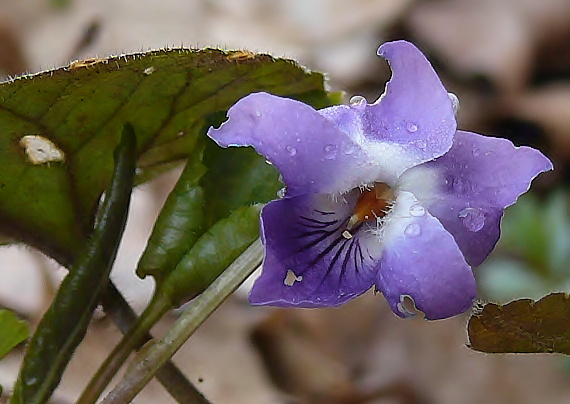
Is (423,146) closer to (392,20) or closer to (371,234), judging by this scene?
(371,234)

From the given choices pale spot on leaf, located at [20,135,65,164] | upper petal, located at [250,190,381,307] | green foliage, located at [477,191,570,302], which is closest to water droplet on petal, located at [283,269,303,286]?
upper petal, located at [250,190,381,307]

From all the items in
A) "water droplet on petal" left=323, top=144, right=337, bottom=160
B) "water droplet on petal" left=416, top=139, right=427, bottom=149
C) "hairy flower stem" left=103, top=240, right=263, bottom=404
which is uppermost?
"hairy flower stem" left=103, top=240, right=263, bottom=404

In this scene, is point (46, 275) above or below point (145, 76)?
above

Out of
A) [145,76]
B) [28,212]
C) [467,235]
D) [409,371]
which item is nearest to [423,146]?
[467,235]

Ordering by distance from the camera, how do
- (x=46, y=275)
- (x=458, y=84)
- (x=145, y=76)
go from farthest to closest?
(x=458, y=84)
(x=46, y=275)
(x=145, y=76)

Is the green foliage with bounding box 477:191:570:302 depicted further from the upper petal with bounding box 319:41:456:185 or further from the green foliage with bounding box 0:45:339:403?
the upper petal with bounding box 319:41:456:185

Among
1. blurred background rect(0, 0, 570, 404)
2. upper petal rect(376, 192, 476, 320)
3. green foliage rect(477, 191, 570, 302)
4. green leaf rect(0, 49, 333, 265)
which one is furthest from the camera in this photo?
green foliage rect(477, 191, 570, 302)

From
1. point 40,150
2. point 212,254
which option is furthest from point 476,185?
point 40,150
